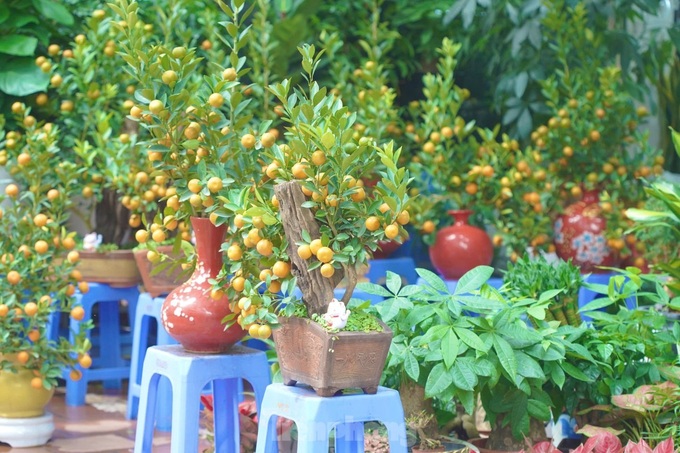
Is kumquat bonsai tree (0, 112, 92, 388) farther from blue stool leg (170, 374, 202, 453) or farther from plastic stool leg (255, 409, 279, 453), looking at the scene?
plastic stool leg (255, 409, 279, 453)

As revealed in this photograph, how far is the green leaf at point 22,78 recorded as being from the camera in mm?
4117

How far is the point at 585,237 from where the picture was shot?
420cm

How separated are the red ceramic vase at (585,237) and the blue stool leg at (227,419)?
195 centimetres

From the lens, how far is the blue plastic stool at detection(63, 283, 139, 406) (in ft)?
13.3

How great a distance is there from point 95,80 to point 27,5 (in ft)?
1.37

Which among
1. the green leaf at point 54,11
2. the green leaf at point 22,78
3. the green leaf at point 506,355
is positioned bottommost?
the green leaf at point 506,355

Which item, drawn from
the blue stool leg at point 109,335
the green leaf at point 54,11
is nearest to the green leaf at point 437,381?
the blue stool leg at point 109,335

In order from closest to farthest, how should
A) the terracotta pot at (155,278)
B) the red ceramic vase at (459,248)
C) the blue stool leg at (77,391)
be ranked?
the terracotta pot at (155,278) < the blue stool leg at (77,391) < the red ceramic vase at (459,248)

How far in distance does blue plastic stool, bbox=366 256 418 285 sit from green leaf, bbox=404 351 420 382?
2.03 meters

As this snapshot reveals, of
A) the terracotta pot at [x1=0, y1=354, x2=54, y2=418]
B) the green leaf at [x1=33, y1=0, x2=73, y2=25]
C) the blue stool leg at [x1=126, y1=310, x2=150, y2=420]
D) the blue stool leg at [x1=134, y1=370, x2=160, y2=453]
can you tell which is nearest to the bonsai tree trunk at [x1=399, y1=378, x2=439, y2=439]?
the blue stool leg at [x1=134, y1=370, x2=160, y2=453]

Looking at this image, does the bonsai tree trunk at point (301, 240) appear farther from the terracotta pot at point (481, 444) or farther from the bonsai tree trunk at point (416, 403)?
the terracotta pot at point (481, 444)

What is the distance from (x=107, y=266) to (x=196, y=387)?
5.78 ft

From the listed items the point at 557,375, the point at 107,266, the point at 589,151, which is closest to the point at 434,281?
the point at 557,375

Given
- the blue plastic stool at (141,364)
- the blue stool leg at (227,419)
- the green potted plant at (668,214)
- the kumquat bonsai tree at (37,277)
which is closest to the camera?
the blue stool leg at (227,419)
